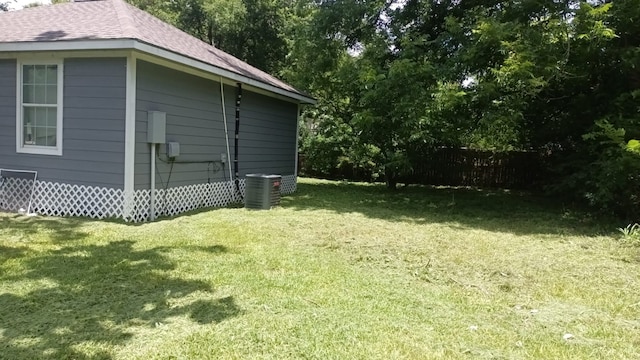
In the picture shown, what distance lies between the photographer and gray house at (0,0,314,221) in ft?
22.2

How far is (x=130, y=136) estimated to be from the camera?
6695 millimetres

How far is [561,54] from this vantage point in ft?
28.8

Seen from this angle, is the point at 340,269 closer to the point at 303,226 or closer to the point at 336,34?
the point at 303,226

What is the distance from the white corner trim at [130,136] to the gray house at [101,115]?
14 mm

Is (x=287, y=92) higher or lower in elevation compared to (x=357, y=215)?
higher

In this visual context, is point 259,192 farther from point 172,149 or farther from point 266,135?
point 266,135

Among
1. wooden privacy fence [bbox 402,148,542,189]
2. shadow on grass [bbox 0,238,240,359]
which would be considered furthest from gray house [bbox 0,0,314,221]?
wooden privacy fence [bbox 402,148,542,189]

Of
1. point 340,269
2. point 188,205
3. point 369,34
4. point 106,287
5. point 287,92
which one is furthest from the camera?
point 369,34

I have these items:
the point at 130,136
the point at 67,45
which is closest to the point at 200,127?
the point at 130,136

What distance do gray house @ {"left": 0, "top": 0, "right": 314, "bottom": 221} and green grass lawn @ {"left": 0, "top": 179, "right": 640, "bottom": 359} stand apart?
0.56 meters

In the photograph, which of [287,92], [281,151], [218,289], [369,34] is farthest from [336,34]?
[218,289]

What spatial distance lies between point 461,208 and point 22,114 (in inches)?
339

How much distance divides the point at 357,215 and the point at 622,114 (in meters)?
5.20

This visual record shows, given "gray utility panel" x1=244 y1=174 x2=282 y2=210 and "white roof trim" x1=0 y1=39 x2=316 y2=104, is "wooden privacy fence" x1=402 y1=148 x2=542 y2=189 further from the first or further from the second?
"white roof trim" x1=0 y1=39 x2=316 y2=104
